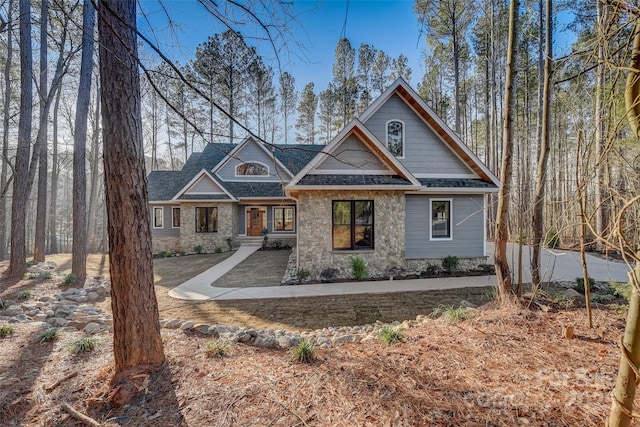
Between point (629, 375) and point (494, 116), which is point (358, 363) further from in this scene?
point (494, 116)

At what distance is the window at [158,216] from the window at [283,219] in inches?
265

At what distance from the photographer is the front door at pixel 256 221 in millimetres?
17062

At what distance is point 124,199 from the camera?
2.76m

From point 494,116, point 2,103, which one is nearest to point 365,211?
point 494,116

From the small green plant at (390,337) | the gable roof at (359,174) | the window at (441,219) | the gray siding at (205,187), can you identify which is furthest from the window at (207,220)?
the small green plant at (390,337)

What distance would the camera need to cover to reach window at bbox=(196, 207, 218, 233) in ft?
51.5

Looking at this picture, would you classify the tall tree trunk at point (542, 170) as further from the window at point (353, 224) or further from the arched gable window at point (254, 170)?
the arched gable window at point (254, 170)

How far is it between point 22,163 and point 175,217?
8.32 metres

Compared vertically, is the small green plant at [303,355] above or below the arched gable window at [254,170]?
below

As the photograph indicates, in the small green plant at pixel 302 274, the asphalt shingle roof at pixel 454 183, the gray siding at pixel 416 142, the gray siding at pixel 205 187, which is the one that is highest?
the gray siding at pixel 416 142

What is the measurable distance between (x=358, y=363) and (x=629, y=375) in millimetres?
2080

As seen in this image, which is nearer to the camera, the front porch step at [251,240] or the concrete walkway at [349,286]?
the concrete walkway at [349,286]

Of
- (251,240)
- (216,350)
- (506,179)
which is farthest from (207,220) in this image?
(506,179)

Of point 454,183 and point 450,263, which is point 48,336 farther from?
point 454,183
